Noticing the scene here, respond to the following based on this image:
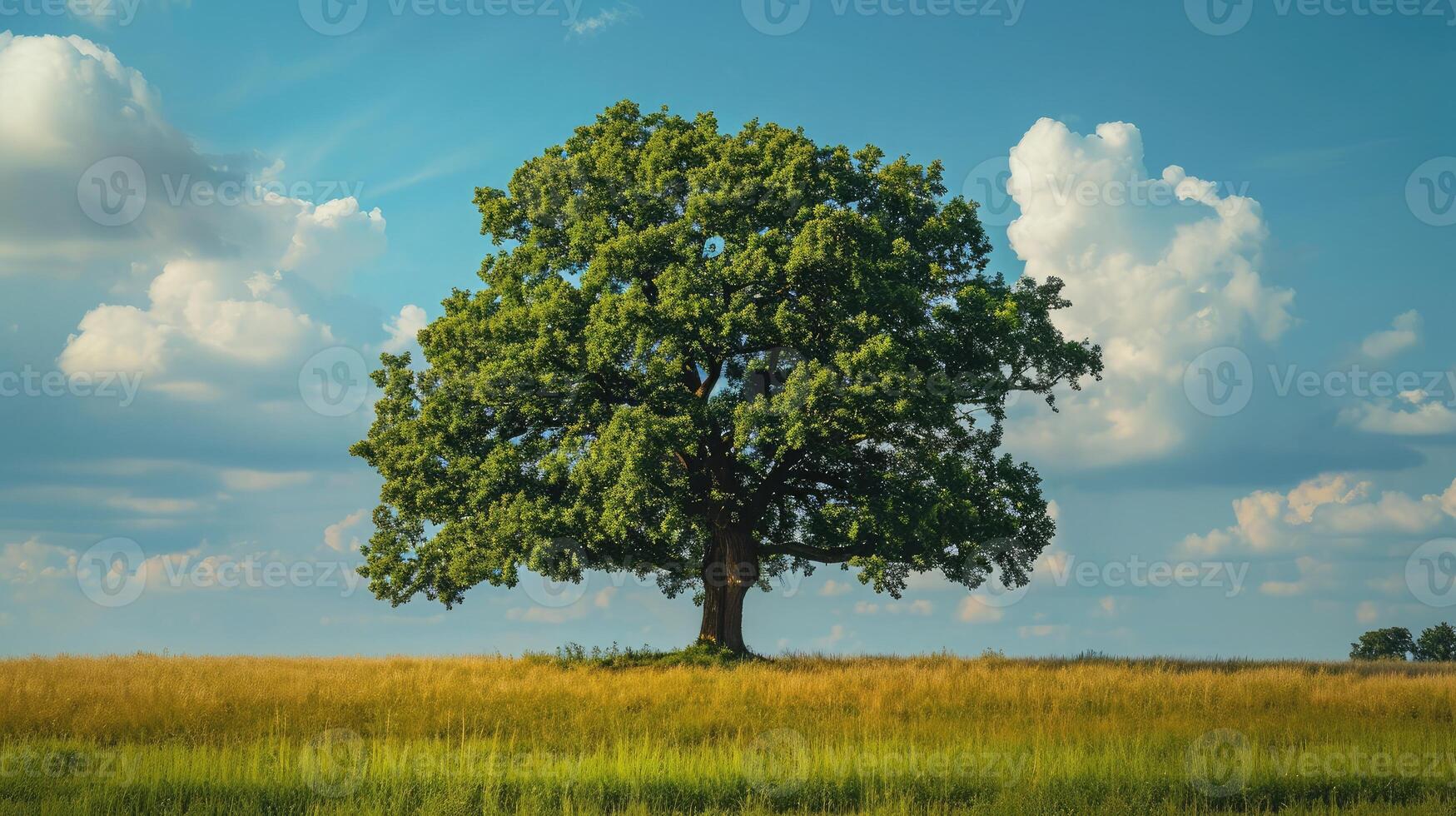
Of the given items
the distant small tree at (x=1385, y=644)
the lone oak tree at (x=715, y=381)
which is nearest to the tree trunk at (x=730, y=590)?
the lone oak tree at (x=715, y=381)

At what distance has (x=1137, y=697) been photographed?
77.7ft

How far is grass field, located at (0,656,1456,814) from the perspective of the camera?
13695 mm

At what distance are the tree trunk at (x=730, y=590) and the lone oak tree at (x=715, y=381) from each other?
0.07m

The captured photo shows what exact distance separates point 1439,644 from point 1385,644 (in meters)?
3.35

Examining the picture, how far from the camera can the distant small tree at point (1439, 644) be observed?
55500 mm

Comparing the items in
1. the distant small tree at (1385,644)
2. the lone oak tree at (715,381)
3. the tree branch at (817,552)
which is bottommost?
the distant small tree at (1385,644)

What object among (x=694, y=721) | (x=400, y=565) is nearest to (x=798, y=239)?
(x=694, y=721)

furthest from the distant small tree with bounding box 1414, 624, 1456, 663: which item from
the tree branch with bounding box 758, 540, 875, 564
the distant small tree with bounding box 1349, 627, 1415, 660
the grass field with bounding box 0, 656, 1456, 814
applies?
the tree branch with bounding box 758, 540, 875, 564

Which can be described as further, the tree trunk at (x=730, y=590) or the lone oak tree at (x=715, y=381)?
the tree trunk at (x=730, y=590)

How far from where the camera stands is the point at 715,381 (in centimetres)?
3209

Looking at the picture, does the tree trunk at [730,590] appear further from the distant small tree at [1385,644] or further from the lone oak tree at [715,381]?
the distant small tree at [1385,644]

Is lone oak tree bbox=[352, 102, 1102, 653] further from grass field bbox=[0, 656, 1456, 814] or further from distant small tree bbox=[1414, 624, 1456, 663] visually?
distant small tree bbox=[1414, 624, 1456, 663]

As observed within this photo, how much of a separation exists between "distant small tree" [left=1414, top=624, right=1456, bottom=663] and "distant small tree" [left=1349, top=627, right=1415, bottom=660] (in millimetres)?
990

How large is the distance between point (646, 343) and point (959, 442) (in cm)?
1134
